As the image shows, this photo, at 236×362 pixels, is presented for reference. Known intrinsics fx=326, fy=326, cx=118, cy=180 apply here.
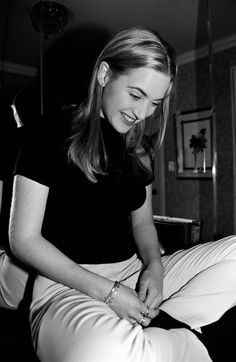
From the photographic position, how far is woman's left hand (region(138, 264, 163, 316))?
803 millimetres

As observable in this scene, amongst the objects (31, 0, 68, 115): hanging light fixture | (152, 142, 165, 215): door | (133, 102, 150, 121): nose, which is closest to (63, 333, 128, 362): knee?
(133, 102, 150, 121): nose

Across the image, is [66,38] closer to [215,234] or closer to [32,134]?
[32,134]

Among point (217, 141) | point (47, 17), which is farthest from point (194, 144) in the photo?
point (47, 17)

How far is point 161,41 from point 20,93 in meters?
0.99

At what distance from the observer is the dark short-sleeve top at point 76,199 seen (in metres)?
0.78

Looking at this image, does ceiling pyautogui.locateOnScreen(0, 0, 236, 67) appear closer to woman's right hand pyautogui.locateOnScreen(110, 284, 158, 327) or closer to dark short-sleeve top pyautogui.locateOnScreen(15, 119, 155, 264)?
dark short-sleeve top pyautogui.locateOnScreen(15, 119, 155, 264)

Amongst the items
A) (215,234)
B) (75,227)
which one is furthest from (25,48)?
(215,234)

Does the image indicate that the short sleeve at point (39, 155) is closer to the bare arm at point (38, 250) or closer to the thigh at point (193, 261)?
the bare arm at point (38, 250)

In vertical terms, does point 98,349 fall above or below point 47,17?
below

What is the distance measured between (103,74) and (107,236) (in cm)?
44

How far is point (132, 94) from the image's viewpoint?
33.6 inches

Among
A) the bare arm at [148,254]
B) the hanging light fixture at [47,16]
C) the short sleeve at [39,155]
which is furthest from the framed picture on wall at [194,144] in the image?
the short sleeve at [39,155]

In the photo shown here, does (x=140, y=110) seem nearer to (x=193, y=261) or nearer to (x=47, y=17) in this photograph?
(x=193, y=261)

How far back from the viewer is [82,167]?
0.83 metres
